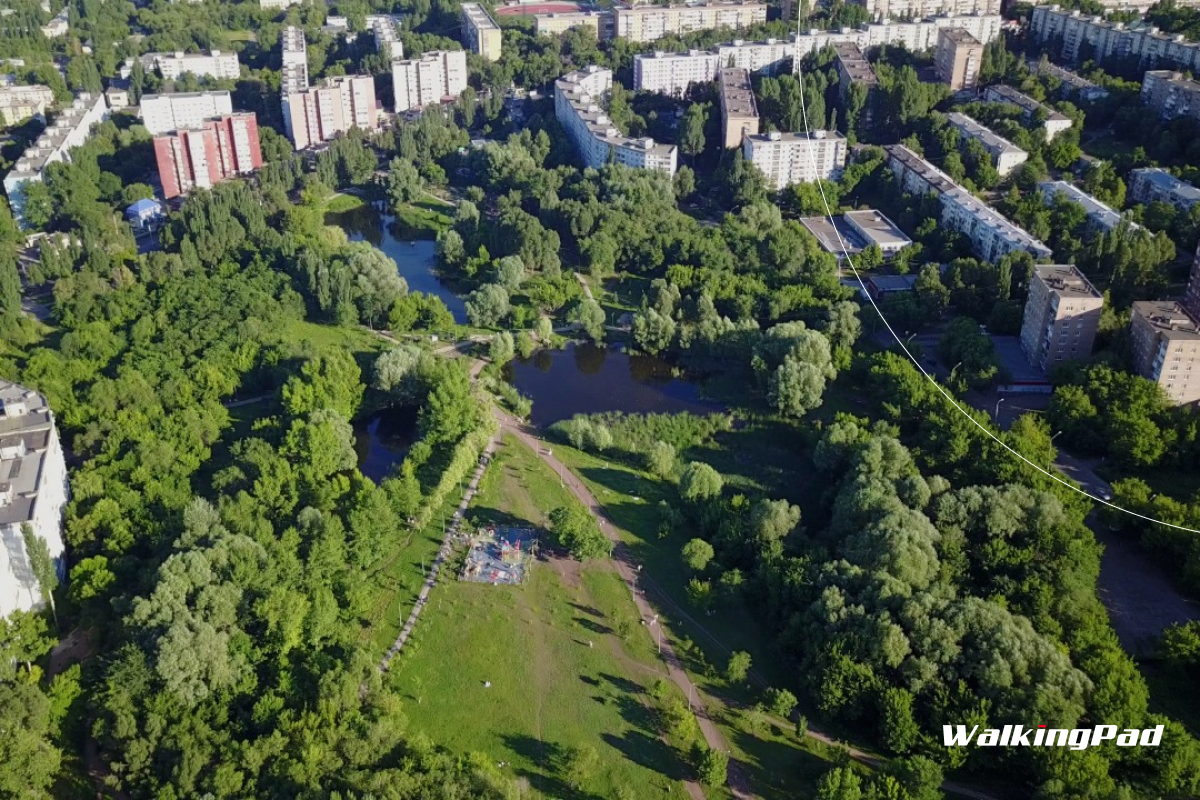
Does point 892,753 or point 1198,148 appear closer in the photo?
point 892,753

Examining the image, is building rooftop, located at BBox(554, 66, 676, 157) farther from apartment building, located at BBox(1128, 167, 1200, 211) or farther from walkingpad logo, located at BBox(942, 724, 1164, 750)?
walkingpad logo, located at BBox(942, 724, 1164, 750)

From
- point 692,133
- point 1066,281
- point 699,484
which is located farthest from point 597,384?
point 692,133

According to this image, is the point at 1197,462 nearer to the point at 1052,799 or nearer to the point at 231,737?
the point at 1052,799

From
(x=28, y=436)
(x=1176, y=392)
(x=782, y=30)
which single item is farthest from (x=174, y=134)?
(x=1176, y=392)

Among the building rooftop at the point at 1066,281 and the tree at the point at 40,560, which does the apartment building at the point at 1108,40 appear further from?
the tree at the point at 40,560

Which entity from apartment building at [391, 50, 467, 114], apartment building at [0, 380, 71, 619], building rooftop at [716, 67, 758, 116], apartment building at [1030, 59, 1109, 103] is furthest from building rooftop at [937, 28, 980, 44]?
apartment building at [0, 380, 71, 619]

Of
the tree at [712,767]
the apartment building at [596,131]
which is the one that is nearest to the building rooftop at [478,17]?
the apartment building at [596,131]

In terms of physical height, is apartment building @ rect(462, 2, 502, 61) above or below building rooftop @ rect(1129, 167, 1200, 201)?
above
